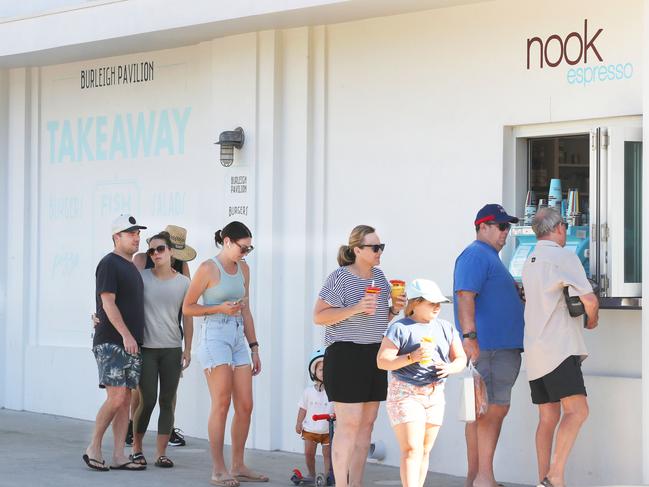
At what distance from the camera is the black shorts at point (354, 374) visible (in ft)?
25.4

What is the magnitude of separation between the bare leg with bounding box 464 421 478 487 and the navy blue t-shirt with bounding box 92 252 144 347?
2451 mm

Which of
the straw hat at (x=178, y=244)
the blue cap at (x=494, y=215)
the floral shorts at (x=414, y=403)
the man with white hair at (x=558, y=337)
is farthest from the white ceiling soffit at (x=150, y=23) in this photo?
the floral shorts at (x=414, y=403)

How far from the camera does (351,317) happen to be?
7785mm

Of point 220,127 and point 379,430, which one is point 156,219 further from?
point 379,430

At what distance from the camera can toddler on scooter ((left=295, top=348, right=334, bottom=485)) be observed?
864cm

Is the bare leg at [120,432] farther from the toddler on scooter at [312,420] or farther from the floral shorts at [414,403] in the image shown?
the floral shorts at [414,403]

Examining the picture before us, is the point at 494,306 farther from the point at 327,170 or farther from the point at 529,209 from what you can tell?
the point at 327,170

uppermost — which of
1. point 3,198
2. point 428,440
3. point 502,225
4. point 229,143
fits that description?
point 229,143

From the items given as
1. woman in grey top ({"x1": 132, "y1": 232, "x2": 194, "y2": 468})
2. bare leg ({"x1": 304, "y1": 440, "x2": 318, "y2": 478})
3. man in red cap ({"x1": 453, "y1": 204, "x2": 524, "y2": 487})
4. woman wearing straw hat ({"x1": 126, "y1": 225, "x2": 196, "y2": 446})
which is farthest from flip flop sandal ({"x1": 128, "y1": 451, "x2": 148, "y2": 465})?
man in red cap ({"x1": 453, "y1": 204, "x2": 524, "y2": 487})

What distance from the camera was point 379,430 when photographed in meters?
9.98

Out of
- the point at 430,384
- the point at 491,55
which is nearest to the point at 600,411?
the point at 430,384

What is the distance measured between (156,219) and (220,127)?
4.30ft

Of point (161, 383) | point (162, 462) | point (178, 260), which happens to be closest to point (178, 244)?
point (178, 260)

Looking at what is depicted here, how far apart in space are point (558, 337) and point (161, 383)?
3.14m
